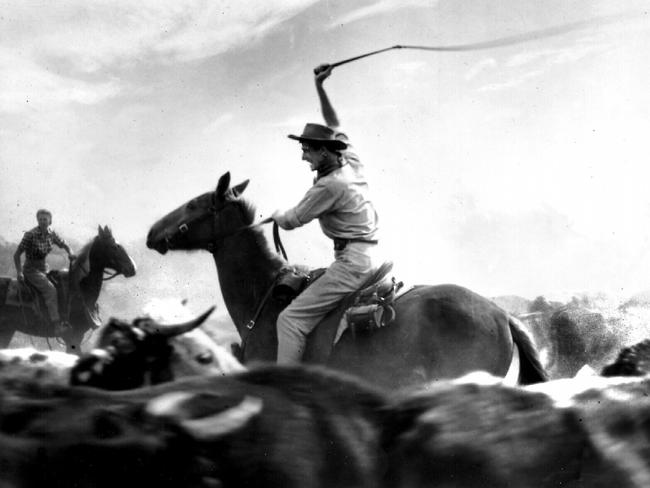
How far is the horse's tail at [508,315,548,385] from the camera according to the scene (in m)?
5.80

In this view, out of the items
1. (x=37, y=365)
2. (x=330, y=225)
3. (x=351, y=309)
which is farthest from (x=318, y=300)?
(x=37, y=365)

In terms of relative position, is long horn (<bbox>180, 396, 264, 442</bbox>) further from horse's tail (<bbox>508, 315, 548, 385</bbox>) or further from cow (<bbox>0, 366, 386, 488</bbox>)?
horse's tail (<bbox>508, 315, 548, 385</bbox>)

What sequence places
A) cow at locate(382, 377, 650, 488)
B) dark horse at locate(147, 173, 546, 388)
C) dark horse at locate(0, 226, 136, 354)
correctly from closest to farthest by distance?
cow at locate(382, 377, 650, 488), dark horse at locate(147, 173, 546, 388), dark horse at locate(0, 226, 136, 354)

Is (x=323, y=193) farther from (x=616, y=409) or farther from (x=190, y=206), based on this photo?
(x=616, y=409)

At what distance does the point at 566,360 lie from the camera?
8680 mm

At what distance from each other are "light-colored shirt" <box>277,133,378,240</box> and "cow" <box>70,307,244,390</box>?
131 inches

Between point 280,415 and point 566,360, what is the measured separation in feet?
25.7

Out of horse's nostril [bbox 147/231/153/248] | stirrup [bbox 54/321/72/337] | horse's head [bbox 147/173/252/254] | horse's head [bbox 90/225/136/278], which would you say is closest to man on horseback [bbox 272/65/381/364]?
horse's head [bbox 147/173/252/254]

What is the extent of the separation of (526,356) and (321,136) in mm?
2255

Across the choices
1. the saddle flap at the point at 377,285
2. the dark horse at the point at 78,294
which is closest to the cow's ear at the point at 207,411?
the saddle flap at the point at 377,285

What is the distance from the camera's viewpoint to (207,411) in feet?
4.50

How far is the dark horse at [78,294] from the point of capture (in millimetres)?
13422

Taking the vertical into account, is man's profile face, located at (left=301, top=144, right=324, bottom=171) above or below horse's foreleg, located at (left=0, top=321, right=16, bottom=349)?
above

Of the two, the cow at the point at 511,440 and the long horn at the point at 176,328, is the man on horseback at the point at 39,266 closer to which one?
the long horn at the point at 176,328
